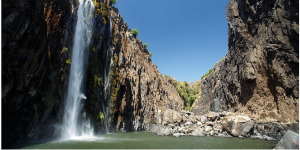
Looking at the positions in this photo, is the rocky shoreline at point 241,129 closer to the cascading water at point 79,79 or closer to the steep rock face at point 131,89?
the steep rock face at point 131,89

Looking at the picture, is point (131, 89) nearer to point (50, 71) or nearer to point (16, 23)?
point (50, 71)

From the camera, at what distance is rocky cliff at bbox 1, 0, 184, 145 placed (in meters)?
11.6

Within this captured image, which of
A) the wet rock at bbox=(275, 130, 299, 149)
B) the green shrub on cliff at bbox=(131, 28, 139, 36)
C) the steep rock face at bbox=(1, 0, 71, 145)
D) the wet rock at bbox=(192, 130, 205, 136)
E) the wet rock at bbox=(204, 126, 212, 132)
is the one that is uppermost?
the green shrub on cliff at bbox=(131, 28, 139, 36)

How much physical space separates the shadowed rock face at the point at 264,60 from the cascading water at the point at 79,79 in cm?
2176

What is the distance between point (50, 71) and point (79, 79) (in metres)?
5.39

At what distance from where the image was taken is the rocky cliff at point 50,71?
37.9 feet

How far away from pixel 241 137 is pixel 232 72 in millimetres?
14381

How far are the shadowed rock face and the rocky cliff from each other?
61.2ft

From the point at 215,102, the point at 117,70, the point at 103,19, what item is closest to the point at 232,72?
the point at 215,102

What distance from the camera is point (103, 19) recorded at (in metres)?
25.2

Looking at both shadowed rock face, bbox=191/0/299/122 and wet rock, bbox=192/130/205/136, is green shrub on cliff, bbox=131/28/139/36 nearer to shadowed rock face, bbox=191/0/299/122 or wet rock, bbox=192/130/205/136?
shadowed rock face, bbox=191/0/299/122

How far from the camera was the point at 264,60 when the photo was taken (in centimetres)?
2222

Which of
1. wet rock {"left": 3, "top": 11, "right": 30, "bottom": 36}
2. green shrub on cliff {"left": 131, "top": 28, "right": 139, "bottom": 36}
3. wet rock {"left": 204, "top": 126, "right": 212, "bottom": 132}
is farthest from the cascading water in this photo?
green shrub on cliff {"left": 131, "top": 28, "right": 139, "bottom": 36}

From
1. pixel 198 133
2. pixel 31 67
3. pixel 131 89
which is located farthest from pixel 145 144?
pixel 131 89
